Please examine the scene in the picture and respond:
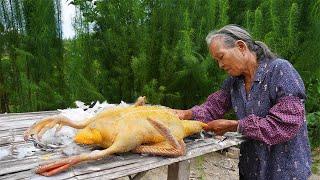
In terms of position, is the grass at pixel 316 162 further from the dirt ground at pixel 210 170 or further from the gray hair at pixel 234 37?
the gray hair at pixel 234 37

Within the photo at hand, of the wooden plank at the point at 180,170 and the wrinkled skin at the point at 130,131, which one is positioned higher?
the wrinkled skin at the point at 130,131

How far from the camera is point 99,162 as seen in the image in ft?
5.95

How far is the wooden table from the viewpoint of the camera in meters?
1.66

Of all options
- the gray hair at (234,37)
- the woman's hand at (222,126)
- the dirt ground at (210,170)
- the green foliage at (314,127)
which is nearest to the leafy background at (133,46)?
the green foliage at (314,127)

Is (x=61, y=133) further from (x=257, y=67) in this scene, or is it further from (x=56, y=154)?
(x=257, y=67)

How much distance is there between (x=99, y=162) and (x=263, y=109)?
969 mm

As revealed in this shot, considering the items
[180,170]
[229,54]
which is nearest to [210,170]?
[180,170]

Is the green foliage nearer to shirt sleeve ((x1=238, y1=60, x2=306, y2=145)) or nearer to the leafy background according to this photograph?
the leafy background

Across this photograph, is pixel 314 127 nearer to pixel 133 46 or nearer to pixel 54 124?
pixel 133 46

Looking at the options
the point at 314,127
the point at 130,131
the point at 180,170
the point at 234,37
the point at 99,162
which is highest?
the point at 234,37

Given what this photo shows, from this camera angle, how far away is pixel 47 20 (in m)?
4.36

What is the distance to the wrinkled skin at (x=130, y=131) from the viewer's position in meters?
1.89

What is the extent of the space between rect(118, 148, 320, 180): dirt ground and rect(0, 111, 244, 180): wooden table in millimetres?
2166

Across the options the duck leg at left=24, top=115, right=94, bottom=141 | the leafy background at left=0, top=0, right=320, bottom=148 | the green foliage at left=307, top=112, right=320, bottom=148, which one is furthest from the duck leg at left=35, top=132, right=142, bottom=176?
the green foliage at left=307, top=112, right=320, bottom=148
